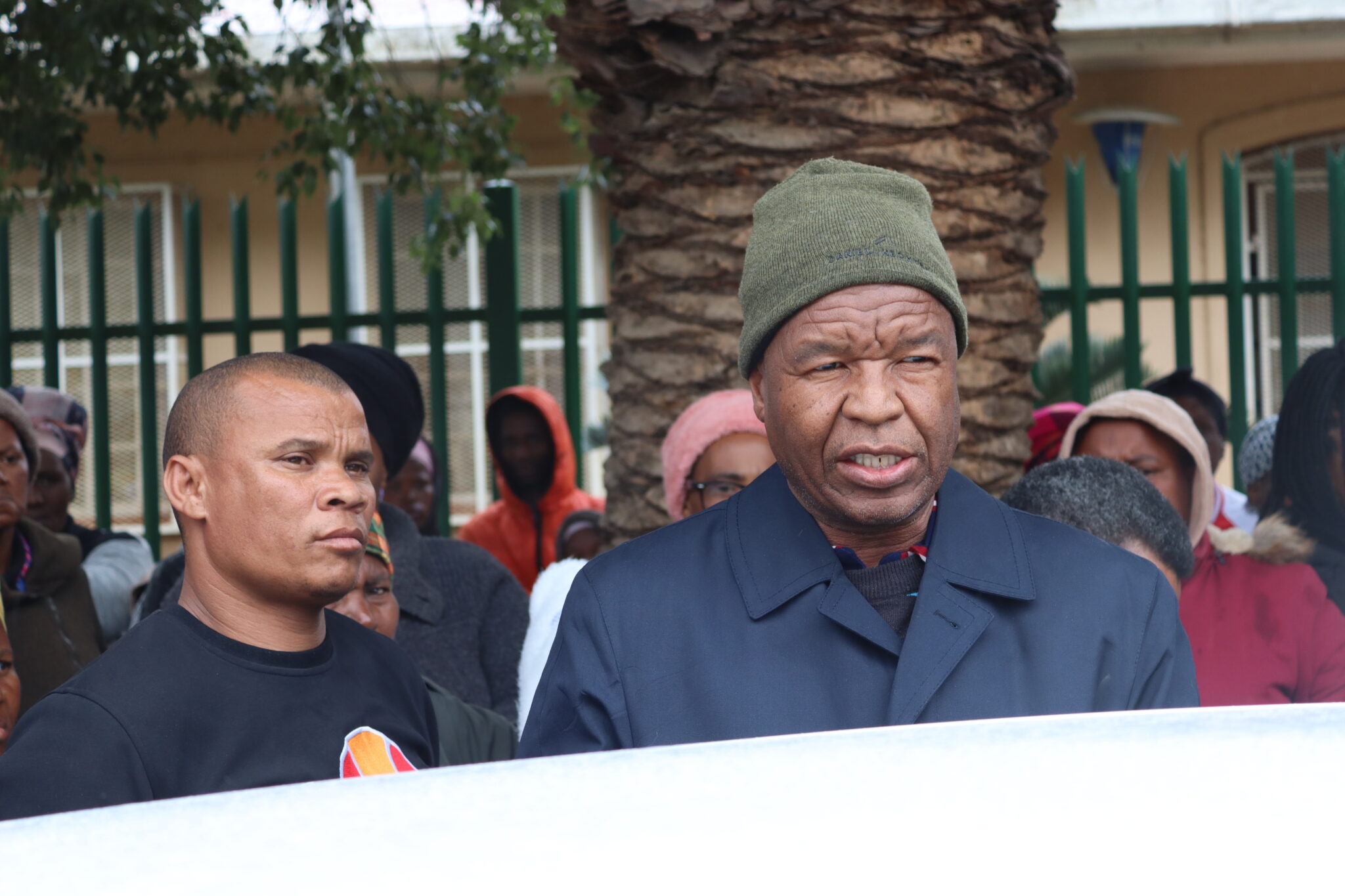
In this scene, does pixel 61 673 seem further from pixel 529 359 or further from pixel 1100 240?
pixel 1100 240

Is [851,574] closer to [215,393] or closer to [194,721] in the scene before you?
[194,721]

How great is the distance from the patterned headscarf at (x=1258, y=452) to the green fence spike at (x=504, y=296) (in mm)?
2614

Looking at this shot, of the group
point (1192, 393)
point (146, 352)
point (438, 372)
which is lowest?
point (1192, 393)

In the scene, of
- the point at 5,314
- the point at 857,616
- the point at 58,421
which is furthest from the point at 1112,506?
the point at 5,314

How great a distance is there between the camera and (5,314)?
5738mm

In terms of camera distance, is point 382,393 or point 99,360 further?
point 99,360

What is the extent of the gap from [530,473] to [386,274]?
0.94m

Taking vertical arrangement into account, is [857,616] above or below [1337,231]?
below

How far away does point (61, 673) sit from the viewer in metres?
3.12

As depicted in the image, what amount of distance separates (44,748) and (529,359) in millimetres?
8791

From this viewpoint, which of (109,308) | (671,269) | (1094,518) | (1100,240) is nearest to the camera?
(1094,518)

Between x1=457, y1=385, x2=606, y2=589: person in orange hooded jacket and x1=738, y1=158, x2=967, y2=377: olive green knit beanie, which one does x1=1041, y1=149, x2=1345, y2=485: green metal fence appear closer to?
x1=457, y1=385, x2=606, y2=589: person in orange hooded jacket

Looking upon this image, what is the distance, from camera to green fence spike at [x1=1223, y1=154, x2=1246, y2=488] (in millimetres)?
5281

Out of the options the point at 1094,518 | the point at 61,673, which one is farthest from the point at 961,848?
the point at 61,673
